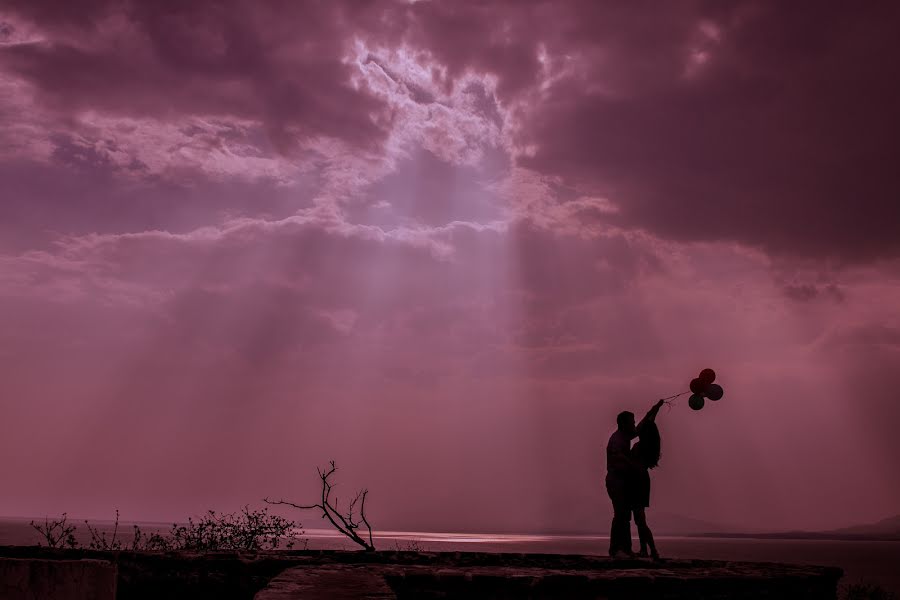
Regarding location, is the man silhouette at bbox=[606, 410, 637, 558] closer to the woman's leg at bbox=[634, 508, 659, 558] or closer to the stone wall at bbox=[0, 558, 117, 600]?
the woman's leg at bbox=[634, 508, 659, 558]

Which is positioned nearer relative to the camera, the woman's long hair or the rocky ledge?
the rocky ledge

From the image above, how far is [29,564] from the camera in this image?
6.46m

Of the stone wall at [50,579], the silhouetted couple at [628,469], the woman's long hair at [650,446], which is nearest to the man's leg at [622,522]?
the silhouetted couple at [628,469]

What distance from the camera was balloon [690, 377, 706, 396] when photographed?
1334 cm

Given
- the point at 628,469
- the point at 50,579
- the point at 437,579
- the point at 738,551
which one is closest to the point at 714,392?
the point at 628,469

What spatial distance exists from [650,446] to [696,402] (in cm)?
152

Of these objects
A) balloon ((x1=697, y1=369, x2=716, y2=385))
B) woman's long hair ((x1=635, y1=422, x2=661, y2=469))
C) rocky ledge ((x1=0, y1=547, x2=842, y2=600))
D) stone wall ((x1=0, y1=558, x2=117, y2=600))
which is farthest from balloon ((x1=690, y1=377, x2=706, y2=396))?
stone wall ((x1=0, y1=558, x2=117, y2=600))

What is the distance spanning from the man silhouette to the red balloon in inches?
55.4

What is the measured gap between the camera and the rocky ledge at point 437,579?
7.92 metres

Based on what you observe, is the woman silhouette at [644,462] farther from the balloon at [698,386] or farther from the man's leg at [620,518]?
the balloon at [698,386]

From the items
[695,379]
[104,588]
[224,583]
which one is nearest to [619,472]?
[695,379]

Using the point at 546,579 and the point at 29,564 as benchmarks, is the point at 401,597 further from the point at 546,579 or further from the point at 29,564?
the point at 29,564

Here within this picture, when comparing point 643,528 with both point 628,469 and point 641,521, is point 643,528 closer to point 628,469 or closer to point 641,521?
point 641,521

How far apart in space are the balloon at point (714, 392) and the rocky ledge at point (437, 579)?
368 centimetres
